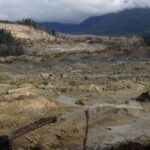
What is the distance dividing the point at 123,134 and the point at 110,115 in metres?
3.52

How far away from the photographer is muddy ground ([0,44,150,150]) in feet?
58.3

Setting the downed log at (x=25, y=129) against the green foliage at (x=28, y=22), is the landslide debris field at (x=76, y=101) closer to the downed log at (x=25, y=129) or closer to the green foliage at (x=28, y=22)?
the downed log at (x=25, y=129)

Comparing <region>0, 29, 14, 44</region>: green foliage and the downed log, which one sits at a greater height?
the downed log

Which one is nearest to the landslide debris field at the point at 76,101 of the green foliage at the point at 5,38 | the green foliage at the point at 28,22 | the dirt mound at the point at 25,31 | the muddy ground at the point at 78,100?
the muddy ground at the point at 78,100

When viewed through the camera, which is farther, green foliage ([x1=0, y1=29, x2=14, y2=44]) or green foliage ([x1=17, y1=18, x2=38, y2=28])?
green foliage ([x1=17, y1=18, x2=38, y2=28])

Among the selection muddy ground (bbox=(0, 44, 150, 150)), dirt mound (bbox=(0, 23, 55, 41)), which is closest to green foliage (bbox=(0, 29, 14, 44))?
dirt mound (bbox=(0, 23, 55, 41))

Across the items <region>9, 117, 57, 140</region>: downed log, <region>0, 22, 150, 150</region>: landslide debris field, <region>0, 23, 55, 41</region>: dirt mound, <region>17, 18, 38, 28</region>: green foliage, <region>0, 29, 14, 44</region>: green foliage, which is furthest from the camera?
<region>17, 18, 38, 28</region>: green foliage

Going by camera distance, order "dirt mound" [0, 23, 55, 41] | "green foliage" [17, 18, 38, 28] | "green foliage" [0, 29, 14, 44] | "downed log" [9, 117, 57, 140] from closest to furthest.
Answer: "downed log" [9, 117, 57, 140], "green foliage" [0, 29, 14, 44], "dirt mound" [0, 23, 55, 41], "green foliage" [17, 18, 38, 28]

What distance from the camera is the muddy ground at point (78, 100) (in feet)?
58.3

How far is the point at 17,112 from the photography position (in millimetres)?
26844

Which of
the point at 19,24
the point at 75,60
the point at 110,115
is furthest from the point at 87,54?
the point at 19,24

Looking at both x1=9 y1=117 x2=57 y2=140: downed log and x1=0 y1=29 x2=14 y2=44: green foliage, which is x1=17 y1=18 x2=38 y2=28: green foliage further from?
x1=9 y1=117 x2=57 y2=140: downed log

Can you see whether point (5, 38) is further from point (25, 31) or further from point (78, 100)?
point (78, 100)

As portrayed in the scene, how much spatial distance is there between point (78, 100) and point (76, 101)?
52cm
